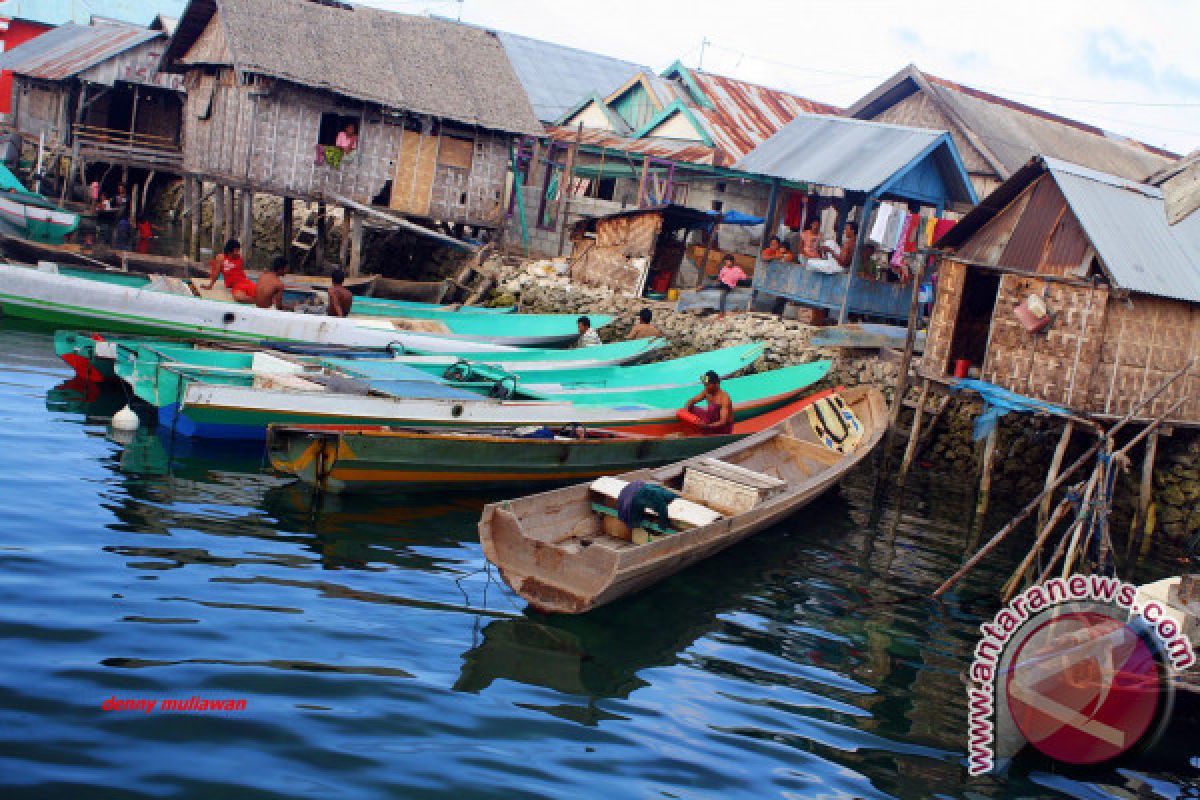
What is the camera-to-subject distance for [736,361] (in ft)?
58.3

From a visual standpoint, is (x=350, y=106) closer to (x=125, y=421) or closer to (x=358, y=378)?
(x=358, y=378)

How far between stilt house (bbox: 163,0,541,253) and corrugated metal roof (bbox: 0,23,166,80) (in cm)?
707

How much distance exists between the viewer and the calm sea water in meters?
6.11

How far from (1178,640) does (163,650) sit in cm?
735

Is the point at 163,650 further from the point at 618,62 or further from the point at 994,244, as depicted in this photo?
the point at 618,62

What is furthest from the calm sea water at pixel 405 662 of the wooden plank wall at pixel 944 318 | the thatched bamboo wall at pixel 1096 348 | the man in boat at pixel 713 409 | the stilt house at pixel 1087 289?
the wooden plank wall at pixel 944 318

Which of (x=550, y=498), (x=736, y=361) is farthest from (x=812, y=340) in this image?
(x=550, y=498)

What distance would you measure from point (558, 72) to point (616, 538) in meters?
29.5

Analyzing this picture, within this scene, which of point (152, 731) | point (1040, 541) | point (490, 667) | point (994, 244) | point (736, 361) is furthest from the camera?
point (736, 361)

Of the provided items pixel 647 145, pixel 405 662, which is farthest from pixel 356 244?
pixel 405 662

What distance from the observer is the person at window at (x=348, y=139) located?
24.0 metres

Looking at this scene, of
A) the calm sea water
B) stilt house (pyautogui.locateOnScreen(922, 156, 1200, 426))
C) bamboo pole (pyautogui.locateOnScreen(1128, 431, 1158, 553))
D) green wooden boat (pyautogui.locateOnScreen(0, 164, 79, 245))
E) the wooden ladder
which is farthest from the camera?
the wooden ladder

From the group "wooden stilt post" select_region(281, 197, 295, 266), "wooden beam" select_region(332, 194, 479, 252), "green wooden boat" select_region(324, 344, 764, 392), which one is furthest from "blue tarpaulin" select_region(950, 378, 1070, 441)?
"wooden stilt post" select_region(281, 197, 295, 266)

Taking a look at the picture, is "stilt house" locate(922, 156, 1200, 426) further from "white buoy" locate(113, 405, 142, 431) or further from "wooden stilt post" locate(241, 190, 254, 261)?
"wooden stilt post" locate(241, 190, 254, 261)
